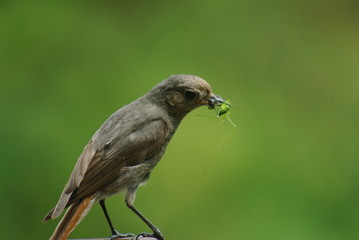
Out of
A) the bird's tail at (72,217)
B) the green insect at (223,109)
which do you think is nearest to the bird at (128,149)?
the bird's tail at (72,217)

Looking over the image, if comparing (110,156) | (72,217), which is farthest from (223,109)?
(72,217)

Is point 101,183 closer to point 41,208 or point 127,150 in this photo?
point 127,150

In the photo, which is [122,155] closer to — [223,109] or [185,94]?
[185,94]

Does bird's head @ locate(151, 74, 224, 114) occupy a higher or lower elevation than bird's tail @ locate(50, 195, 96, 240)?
higher

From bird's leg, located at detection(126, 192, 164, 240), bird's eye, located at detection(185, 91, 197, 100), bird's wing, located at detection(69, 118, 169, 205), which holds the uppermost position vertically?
bird's eye, located at detection(185, 91, 197, 100)

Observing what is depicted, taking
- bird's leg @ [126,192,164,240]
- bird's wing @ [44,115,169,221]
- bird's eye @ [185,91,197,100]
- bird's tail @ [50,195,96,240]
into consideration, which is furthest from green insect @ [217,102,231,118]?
bird's tail @ [50,195,96,240]

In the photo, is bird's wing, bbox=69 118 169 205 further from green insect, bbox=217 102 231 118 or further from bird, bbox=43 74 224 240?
green insect, bbox=217 102 231 118

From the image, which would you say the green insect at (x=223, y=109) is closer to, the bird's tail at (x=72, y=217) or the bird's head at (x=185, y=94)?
the bird's head at (x=185, y=94)

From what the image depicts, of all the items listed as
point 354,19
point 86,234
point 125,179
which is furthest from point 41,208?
point 354,19
